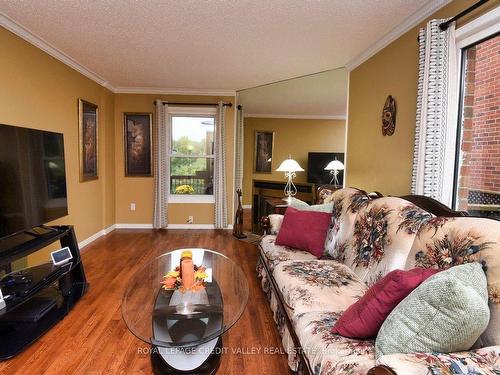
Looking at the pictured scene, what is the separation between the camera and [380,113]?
299 cm

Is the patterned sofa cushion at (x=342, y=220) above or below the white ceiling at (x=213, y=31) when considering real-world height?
below

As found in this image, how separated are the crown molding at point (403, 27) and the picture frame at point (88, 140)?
11.4ft

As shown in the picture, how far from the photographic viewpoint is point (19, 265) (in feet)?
9.00

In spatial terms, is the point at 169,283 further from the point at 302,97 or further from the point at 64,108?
the point at 302,97

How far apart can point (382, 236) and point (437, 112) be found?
0.93m

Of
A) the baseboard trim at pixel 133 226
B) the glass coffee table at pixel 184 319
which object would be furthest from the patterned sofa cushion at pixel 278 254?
the baseboard trim at pixel 133 226

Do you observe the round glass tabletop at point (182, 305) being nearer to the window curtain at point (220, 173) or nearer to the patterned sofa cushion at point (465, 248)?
the patterned sofa cushion at point (465, 248)

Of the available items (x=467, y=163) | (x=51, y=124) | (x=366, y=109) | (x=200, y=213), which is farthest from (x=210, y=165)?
(x=467, y=163)

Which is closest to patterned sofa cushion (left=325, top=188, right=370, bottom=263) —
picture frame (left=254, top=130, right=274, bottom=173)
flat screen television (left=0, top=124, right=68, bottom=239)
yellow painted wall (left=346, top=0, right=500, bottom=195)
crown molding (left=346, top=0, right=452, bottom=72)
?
yellow painted wall (left=346, top=0, right=500, bottom=195)

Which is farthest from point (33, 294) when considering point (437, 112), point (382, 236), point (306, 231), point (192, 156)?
point (192, 156)

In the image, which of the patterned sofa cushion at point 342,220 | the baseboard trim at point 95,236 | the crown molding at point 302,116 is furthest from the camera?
the crown molding at point 302,116

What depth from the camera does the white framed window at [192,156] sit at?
543cm

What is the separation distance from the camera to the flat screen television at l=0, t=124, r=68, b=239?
229cm

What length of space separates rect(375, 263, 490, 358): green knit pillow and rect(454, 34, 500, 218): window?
1064mm
